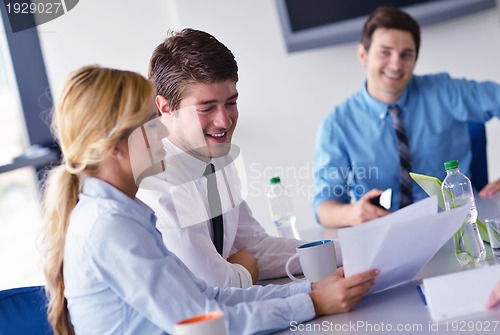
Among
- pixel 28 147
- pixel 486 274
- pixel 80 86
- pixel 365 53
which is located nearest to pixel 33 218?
pixel 28 147

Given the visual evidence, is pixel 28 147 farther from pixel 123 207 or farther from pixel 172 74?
pixel 123 207

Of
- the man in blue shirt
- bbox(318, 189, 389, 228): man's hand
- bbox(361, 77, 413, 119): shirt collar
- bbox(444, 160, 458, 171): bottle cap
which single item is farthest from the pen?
bbox(361, 77, 413, 119): shirt collar

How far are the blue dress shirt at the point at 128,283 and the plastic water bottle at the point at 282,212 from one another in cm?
106

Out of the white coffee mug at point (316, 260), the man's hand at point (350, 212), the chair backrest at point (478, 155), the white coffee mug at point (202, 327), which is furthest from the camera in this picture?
the chair backrest at point (478, 155)

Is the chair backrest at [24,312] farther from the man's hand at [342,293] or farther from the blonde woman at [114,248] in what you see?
the man's hand at [342,293]

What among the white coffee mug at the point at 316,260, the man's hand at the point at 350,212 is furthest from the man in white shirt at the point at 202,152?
the man's hand at the point at 350,212

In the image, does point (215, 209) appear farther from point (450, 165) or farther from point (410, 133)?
point (410, 133)

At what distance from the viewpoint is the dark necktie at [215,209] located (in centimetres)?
180

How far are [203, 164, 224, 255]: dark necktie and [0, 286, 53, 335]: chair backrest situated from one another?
47 cm

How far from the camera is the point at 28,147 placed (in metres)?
3.47

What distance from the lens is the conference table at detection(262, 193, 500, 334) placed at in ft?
3.59

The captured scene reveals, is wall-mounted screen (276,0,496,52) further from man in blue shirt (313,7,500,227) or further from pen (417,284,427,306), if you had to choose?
pen (417,284,427,306)

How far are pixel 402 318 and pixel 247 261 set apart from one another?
0.67 metres

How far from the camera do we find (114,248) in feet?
3.93
